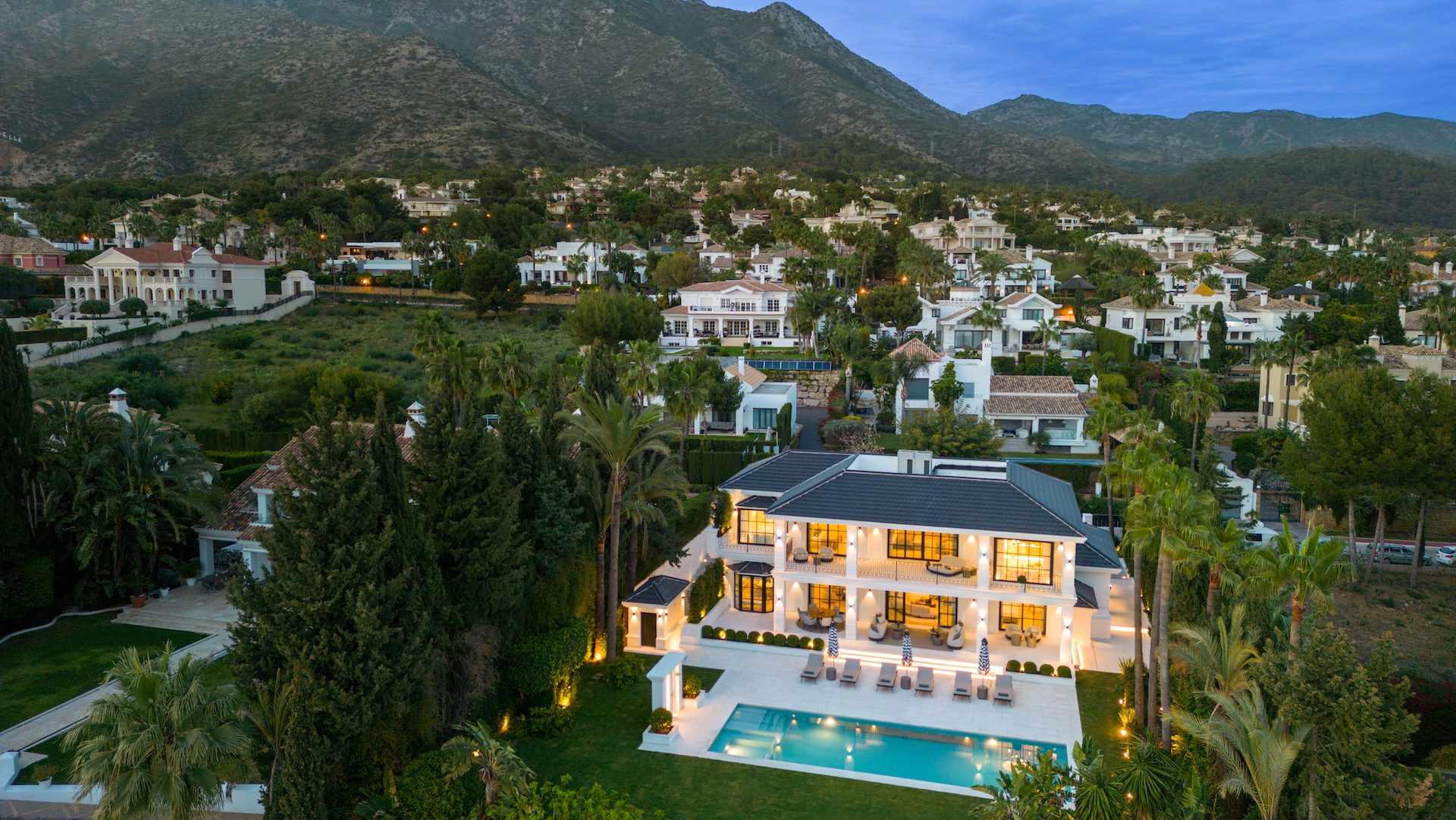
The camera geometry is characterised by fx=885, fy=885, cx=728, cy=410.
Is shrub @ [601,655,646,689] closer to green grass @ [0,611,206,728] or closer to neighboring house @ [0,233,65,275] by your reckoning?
green grass @ [0,611,206,728]

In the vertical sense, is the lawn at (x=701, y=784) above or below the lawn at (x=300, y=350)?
below

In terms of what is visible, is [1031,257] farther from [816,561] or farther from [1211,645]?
[1211,645]

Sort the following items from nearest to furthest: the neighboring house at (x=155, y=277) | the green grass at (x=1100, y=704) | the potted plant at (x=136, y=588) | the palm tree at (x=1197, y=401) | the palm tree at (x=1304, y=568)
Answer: the palm tree at (x=1304, y=568), the green grass at (x=1100, y=704), the potted plant at (x=136, y=588), the palm tree at (x=1197, y=401), the neighboring house at (x=155, y=277)

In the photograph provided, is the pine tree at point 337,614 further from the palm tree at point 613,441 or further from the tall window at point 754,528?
the tall window at point 754,528

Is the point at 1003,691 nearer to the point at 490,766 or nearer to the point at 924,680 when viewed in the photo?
the point at 924,680

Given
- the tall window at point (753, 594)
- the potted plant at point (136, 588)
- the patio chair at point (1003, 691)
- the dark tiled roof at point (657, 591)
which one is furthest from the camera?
the tall window at point (753, 594)

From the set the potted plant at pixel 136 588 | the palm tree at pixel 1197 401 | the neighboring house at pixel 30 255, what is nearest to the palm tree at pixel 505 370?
the potted plant at pixel 136 588

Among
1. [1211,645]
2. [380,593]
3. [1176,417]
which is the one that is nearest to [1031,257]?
[1176,417]
